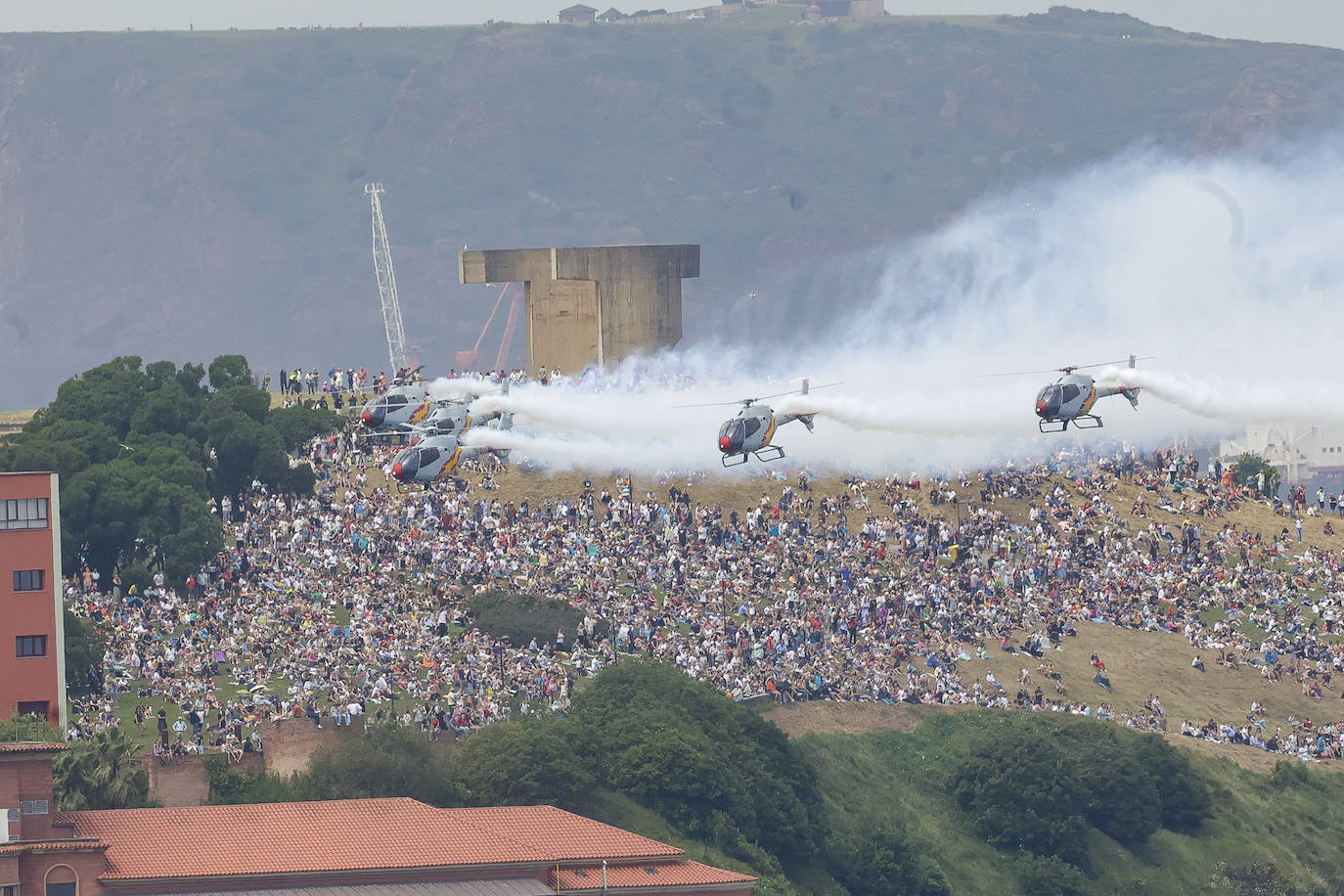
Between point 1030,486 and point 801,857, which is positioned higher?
point 1030,486

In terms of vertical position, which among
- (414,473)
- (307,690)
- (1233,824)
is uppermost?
(414,473)

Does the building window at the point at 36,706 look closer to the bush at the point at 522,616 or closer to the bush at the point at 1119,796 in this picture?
the bush at the point at 522,616

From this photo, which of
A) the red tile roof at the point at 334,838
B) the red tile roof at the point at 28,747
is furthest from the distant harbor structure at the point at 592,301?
the red tile roof at the point at 28,747

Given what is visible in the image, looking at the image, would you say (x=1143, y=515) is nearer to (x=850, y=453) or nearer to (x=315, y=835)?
(x=850, y=453)

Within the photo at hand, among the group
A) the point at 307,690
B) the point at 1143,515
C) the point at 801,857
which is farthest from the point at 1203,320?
the point at 307,690

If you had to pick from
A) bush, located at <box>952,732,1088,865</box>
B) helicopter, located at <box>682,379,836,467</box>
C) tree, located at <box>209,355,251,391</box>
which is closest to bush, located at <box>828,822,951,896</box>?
bush, located at <box>952,732,1088,865</box>

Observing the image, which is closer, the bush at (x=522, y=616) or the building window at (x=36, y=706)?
the building window at (x=36, y=706)
